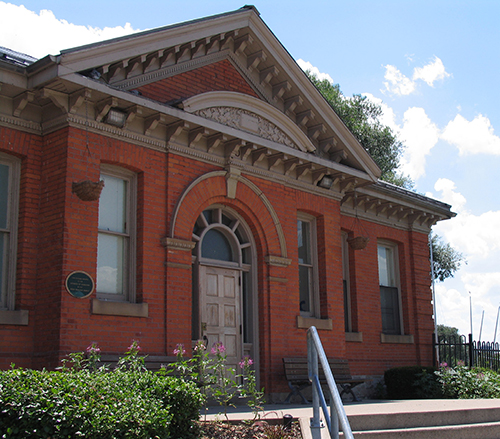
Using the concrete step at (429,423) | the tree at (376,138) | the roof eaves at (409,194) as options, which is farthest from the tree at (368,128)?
the concrete step at (429,423)

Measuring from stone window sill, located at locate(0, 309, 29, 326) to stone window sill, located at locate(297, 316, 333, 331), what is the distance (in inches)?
212

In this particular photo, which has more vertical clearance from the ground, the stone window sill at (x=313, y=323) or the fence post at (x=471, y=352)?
the stone window sill at (x=313, y=323)

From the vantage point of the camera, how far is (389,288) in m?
16.6

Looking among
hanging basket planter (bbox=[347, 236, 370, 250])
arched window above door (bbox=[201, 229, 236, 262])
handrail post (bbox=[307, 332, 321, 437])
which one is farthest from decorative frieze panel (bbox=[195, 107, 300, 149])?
handrail post (bbox=[307, 332, 321, 437])

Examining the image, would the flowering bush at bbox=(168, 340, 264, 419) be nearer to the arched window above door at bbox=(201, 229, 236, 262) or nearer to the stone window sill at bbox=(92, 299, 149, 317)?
the stone window sill at bbox=(92, 299, 149, 317)

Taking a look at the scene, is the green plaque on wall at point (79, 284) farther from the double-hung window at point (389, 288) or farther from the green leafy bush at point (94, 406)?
the double-hung window at point (389, 288)

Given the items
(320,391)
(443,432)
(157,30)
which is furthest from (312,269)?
(320,391)

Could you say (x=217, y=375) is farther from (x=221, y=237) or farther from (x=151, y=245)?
(x=221, y=237)

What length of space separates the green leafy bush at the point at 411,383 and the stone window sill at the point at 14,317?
877 centimetres

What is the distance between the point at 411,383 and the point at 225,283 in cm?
543

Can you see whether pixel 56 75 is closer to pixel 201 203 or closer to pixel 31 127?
pixel 31 127

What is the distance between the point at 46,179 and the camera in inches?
382

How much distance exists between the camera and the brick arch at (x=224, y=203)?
10852 mm

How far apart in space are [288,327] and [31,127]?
5972 mm
